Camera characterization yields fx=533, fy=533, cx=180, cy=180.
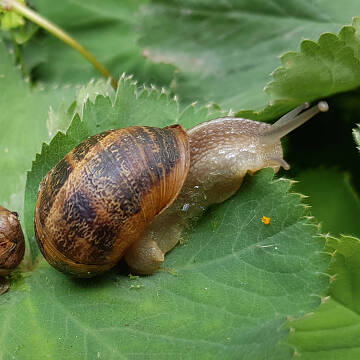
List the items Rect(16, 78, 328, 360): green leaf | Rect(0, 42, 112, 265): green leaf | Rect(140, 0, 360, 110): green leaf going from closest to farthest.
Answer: Rect(16, 78, 328, 360): green leaf < Rect(0, 42, 112, 265): green leaf < Rect(140, 0, 360, 110): green leaf

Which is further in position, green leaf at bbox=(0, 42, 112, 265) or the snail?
green leaf at bbox=(0, 42, 112, 265)

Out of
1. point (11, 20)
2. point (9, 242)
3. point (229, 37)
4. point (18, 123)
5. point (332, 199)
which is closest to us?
point (9, 242)

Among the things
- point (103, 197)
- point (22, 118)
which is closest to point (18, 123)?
point (22, 118)

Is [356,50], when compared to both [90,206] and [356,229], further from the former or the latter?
[90,206]

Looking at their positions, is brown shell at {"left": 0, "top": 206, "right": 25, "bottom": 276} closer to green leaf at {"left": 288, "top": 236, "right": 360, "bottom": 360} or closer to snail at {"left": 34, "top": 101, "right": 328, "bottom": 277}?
snail at {"left": 34, "top": 101, "right": 328, "bottom": 277}

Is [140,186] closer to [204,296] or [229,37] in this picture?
[204,296]

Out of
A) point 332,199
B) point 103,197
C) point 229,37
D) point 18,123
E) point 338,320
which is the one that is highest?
point 229,37

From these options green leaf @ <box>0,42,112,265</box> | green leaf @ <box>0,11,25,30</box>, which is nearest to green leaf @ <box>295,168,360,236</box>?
green leaf @ <box>0,42,112,265</box>
